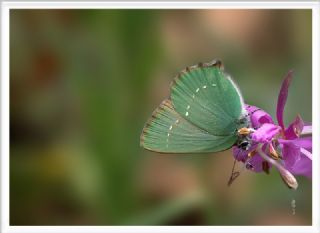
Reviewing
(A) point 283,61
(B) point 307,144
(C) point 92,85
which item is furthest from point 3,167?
(A) point 283,61

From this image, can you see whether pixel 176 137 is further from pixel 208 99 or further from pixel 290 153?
pixel 290 153

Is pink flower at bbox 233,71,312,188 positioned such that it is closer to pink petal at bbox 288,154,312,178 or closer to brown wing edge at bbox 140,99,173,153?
pink petal at bbox 288,154,312,178

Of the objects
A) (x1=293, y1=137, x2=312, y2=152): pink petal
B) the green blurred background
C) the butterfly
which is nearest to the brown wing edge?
the butterfly

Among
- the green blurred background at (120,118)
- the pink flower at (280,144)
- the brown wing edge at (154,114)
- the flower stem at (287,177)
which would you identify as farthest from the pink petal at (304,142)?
the green blurred background at (120,118)

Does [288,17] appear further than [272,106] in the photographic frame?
Yes

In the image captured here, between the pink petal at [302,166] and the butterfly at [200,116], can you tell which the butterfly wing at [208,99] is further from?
the pink petal at [302,166]

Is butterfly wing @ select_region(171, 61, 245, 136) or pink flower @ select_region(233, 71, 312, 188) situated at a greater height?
butterfly wing @ select_region(171, 61, 245, 136)

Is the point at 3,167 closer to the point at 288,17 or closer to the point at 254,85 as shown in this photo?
the point at 254,85

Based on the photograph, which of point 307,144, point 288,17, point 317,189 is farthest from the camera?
point 288,17
